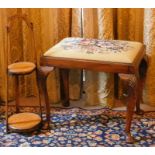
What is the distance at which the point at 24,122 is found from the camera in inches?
71.7

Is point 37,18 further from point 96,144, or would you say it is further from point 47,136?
point 96,144

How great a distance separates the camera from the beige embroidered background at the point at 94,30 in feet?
6.47

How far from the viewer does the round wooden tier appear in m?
1.76

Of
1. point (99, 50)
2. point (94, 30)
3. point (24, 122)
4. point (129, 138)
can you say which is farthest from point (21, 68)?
point (129, 138)

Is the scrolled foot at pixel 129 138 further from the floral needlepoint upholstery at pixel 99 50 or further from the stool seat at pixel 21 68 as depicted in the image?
the stool seat at pixel 21 68

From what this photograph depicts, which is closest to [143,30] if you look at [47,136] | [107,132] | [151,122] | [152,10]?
[152,10]

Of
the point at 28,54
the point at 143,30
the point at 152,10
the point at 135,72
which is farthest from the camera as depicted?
the point at 28,54

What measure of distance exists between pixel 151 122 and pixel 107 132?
0.33 metres

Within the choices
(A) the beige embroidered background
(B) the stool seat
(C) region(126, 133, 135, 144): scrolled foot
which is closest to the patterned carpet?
(C) region(126, 133, 135, 144): scrolled foot

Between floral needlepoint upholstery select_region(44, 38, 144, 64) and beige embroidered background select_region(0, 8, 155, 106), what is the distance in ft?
→ 0.66

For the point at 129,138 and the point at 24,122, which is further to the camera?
the point at 24,122

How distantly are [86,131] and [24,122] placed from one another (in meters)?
0.40

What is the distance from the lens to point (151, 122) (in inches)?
74.6

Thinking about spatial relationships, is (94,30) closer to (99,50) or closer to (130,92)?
(99,50)
